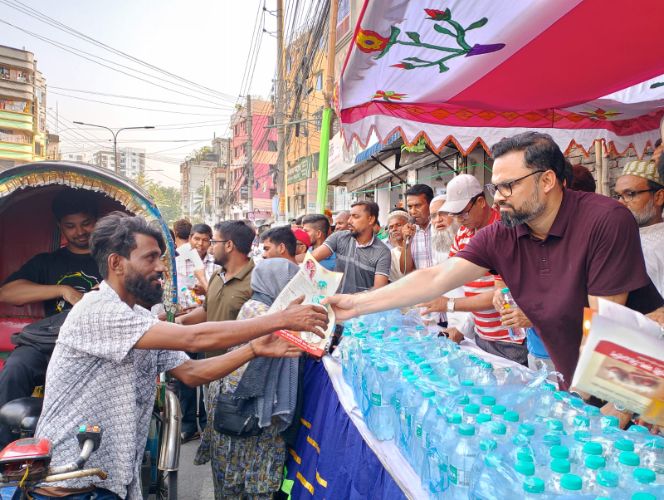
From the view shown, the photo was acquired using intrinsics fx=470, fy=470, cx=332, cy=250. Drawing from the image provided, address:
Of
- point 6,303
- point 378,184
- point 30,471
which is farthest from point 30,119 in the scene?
point 30,471

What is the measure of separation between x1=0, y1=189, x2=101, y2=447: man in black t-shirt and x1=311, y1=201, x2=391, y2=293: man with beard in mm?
2205

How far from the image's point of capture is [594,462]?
1.24 metres

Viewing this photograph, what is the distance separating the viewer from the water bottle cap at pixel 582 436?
1437mm

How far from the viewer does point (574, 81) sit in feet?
11.8

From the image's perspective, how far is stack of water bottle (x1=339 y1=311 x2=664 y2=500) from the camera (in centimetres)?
122

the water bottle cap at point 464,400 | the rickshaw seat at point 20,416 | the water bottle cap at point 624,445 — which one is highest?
the water bottle cap at point 624,445

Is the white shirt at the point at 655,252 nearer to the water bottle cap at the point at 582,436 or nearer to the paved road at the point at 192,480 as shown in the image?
the water bottle cap at the point at 582,436

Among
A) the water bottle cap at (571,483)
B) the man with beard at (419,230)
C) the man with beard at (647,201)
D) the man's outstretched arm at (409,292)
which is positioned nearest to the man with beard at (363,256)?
the man with beard at (419,230)

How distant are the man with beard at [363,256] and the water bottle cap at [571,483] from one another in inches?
129

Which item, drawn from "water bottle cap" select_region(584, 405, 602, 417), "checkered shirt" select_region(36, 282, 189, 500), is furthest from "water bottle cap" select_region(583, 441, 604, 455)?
"checkered shirt" select_region(36, 282, 189, 500)

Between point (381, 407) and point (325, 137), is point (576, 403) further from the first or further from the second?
point (325, 137)

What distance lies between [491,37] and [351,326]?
2062 mm

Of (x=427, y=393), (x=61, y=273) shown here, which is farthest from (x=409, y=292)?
(x=61, y=273)

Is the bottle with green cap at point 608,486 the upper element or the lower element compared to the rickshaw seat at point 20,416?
upper
